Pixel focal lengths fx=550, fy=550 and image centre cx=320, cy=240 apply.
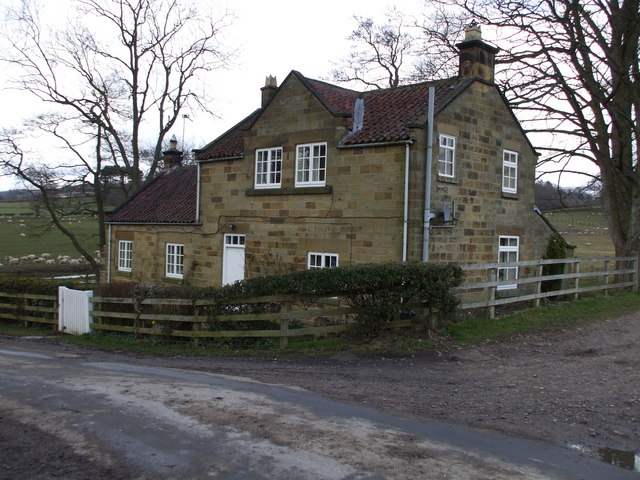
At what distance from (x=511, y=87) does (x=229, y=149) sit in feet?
35.2

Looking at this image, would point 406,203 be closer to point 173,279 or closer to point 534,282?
point 534,282

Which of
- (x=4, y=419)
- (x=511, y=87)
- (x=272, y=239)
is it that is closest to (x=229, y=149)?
(x=272, y=239)

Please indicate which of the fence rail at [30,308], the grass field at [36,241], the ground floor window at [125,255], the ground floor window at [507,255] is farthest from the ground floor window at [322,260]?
the grass field at [36,241]

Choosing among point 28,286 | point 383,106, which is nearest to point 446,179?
point 383,106

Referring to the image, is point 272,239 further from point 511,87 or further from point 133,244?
point 511,87

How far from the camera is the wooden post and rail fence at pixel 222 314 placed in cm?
1127

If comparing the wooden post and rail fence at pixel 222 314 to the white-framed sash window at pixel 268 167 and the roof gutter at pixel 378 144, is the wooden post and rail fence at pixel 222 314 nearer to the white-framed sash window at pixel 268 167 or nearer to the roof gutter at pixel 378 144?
the roof gutter at pixel 378 144

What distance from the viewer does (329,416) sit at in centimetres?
648

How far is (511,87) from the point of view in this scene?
67.5 feet

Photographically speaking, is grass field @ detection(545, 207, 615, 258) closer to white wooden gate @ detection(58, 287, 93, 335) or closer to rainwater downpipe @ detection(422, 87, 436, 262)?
rainwater downpipe @ detection(422, 87, 436, 262)

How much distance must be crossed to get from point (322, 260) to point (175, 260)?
792 cm

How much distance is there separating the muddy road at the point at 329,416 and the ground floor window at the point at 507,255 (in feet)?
22.0

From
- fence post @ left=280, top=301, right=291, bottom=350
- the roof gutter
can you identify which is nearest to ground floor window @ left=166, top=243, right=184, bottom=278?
the roof gutter

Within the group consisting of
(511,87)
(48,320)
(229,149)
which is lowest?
(48,320)
